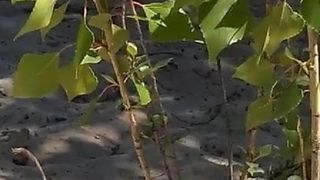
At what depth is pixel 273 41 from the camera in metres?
1.23

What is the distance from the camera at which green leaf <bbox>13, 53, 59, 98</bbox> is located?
140 centimetres

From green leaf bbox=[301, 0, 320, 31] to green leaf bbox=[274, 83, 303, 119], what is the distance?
22 cm

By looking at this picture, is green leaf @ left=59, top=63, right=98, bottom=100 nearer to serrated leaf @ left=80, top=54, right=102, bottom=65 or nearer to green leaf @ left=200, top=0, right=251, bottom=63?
serrated leaf @ left=80, top=54, right=102, bottom=65

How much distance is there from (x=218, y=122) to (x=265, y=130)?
21cm

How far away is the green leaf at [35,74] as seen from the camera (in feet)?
4.59

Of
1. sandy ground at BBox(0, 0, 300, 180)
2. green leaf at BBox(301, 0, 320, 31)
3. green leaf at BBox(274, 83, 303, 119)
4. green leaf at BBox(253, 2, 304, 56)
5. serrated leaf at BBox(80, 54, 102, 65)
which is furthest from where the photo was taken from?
sandy ground at BBox(0, 0, 300, 180)

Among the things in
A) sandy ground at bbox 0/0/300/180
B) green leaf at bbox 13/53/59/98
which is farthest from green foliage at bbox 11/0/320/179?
sandy ground at bbox 0/0/300/180

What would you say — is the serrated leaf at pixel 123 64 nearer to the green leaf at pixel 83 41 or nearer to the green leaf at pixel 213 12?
the green leaf at pixel 83 41

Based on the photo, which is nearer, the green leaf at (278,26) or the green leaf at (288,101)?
the green leaf at (278,26)

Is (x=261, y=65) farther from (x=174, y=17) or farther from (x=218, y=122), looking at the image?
(x=218, y=122)

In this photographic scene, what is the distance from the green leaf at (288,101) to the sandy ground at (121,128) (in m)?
1.31

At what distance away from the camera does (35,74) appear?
1.40 metres

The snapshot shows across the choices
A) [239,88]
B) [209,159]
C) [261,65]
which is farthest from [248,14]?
[239,88]

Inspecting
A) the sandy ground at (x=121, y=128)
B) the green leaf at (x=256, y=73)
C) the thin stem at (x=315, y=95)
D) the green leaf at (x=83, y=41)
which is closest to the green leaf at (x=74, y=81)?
the green leaf at (x=83, y=41)
